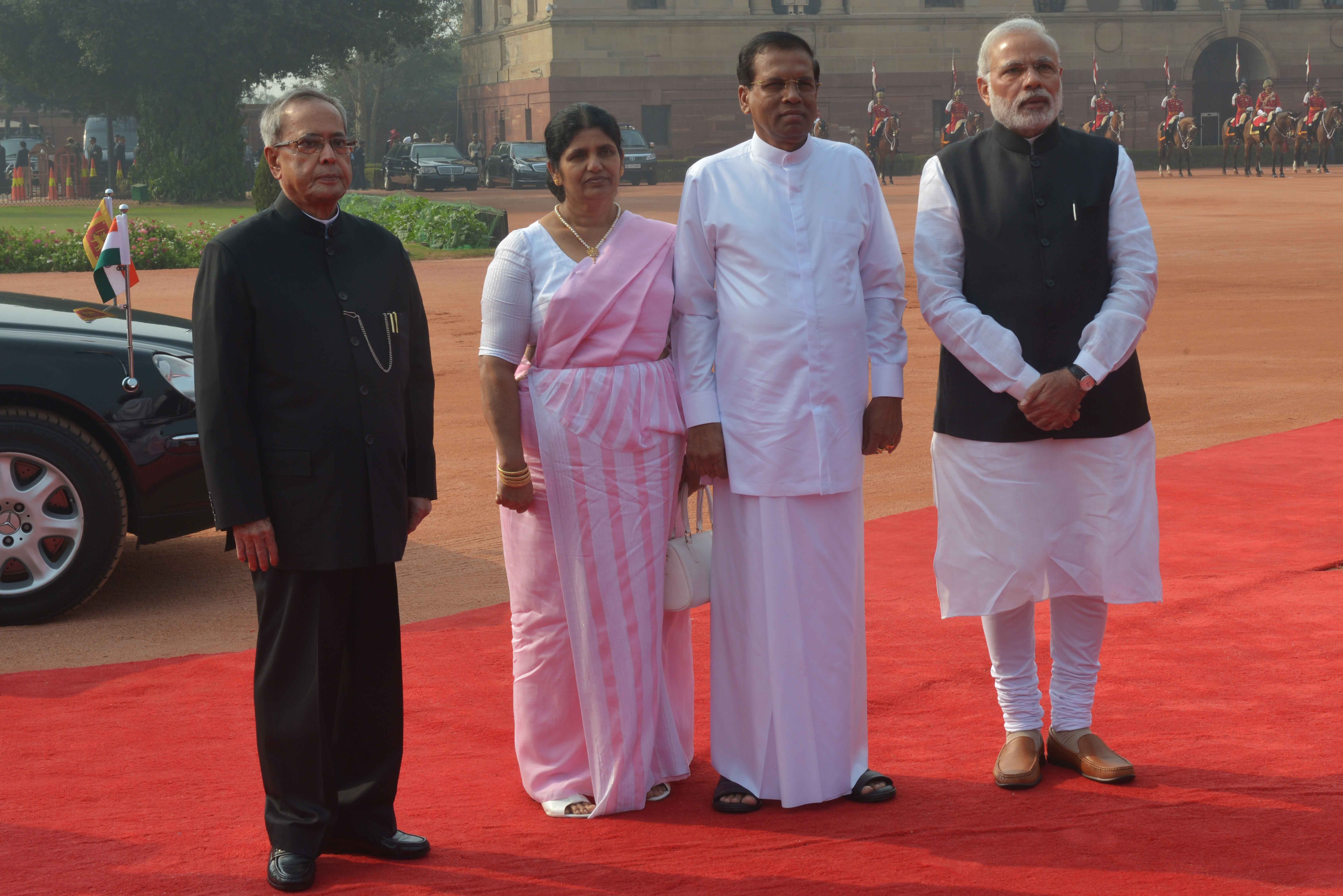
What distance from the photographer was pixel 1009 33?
391cm

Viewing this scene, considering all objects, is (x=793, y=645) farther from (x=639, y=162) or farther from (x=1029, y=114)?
(x=639, y=162)

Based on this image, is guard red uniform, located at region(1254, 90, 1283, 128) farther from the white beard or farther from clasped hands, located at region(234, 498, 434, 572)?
clasped hands, located at region(234, 498, 434, 572)

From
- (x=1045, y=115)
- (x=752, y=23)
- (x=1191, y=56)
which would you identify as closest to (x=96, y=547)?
(x=1045, y=115)

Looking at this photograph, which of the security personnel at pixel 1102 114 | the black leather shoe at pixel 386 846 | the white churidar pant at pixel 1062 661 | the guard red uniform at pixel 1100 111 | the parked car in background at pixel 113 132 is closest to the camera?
the black leather shoe at pixel 386 846

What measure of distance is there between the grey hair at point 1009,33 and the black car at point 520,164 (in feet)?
123

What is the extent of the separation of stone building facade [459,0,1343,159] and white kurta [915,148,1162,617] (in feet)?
158

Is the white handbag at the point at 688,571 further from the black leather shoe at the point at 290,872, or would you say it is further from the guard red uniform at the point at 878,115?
the guard red uniform at the point at 878,115

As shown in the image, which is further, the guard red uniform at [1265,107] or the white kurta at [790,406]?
the guard red uniform at [1265,107]

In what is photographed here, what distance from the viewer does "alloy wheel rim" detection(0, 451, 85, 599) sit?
5379mm

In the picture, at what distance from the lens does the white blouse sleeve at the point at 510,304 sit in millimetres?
3736

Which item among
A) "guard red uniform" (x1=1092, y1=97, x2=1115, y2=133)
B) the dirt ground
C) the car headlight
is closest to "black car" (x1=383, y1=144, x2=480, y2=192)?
"guard red uniform" (x1=1092, y1=97, x2=1115, y2=133)

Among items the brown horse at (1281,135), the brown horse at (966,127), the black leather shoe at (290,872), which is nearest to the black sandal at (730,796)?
the black leather shoe at (290,872)

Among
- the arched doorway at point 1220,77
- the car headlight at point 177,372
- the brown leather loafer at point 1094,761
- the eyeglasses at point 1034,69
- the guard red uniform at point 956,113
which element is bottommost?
the brown leather loafer at point 1094,761

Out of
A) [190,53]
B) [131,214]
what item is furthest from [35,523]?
[190,53]
